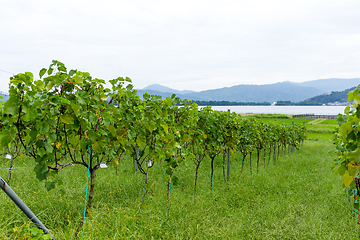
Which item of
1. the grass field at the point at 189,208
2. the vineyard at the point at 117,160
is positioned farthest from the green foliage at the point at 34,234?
the grass field at the point at 189,208

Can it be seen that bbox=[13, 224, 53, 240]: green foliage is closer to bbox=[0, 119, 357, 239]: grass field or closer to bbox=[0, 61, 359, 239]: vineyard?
bbox=[0, 61, 359, 239]: vineyard

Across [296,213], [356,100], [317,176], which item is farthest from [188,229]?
[317,176]

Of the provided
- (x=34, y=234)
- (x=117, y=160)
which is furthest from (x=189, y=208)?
(x=34, y=234)

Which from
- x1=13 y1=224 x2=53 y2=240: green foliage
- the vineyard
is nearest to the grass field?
the vineyard

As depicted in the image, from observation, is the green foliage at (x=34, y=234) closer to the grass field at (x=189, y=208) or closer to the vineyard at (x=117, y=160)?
the vineyard at (x=117, y=160)

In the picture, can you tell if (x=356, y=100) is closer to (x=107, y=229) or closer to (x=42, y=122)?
(x=42, y=122)

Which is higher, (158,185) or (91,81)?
(91,81)

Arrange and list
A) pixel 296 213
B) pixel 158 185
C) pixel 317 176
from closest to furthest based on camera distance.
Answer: pixel 296 213 → pixel 158 185 → pixel 317 176

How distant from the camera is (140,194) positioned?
502cm

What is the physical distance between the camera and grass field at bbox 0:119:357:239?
3393 millimetres

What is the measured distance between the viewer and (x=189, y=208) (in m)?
4.30

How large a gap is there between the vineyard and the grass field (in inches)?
1.1

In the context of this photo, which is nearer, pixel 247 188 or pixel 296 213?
pixel 296 213

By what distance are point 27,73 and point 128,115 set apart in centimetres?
131
